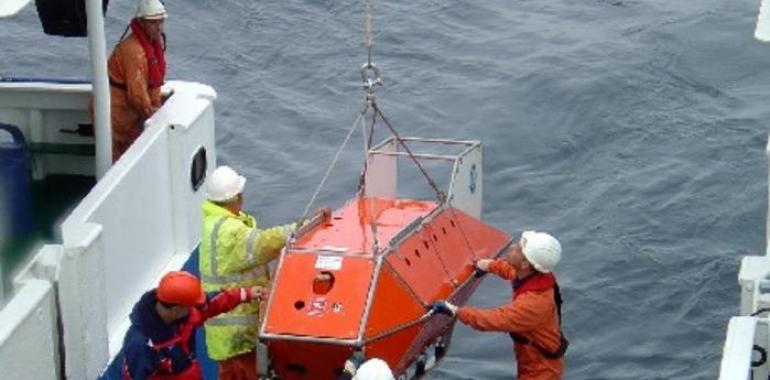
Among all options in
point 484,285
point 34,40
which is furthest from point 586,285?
point 34,40

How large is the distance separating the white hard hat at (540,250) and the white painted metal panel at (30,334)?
2458 mm

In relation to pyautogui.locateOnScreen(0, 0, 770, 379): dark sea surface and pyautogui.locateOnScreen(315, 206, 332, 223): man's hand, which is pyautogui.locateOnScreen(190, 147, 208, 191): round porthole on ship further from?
pyautogui.locateOnScreen(0, 0, 770, 379): dark sea surface

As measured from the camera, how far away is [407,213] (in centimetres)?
923

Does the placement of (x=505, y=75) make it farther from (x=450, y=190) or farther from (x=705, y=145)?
(x=450, y=190)

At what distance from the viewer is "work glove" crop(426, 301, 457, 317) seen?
8.67 m

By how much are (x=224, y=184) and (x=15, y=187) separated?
1.86 m

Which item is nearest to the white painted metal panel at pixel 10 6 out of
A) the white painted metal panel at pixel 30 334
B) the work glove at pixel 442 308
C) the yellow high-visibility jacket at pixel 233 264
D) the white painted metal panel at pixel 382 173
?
the white painted metal panel at pixel 30 334

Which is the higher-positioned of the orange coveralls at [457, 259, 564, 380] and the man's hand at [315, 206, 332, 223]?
the man's hand at [315, 206, 332, 223]

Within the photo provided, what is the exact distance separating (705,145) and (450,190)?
10.6 meters

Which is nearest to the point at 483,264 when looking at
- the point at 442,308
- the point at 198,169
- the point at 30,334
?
the point at 442,308

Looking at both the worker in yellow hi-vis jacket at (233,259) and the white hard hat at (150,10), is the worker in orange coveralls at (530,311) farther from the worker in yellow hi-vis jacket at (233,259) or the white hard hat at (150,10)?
the white hard hat at (150,10)

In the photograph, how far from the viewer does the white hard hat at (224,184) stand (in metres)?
8.67

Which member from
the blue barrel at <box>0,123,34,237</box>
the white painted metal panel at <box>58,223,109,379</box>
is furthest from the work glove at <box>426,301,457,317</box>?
the blue barrel at <box>0,123,34,237</box>

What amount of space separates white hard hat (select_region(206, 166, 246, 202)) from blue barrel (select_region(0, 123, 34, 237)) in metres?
1.66
